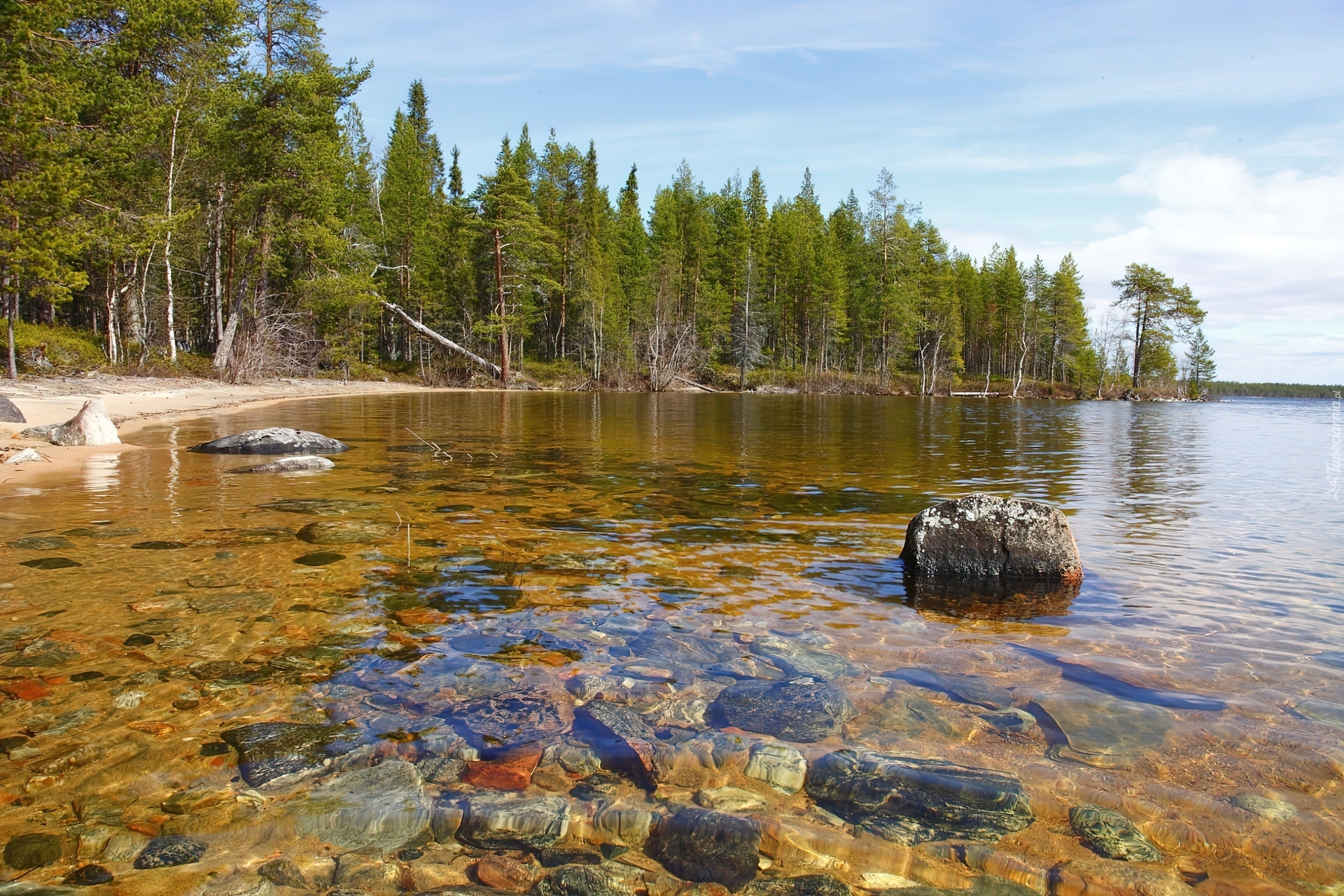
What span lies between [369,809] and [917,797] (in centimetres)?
209

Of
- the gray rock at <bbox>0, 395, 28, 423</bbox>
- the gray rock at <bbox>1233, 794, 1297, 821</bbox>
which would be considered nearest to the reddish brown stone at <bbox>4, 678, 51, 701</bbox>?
the gray rock at <bbox>1233, 794, 1297, 821</bbox>

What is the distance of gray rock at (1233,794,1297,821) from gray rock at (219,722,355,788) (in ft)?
11.9

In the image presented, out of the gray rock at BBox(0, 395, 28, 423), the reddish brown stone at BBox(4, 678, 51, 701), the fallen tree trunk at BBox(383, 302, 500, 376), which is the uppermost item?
the fallen tree trunk at BBox(383, 302, 500, 376)

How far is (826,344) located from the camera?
71.8m

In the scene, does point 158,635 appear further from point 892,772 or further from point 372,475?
A: point 372,475

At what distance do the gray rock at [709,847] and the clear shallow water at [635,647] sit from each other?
5.0 inches

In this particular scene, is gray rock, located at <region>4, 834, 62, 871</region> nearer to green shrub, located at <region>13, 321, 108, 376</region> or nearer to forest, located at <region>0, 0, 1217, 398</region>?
forest, located at <region>0, 0, 1217, 398</region>

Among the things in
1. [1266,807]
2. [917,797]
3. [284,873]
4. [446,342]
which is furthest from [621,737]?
[446,342]

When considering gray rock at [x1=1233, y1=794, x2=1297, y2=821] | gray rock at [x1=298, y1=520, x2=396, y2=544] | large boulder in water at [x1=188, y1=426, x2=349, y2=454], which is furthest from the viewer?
large boulder in water at [x1=188, y1=426, x2=349, y2=454]

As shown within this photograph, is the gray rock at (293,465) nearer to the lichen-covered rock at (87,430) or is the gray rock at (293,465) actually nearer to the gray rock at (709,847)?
the lichen-covered rock at (87,430)

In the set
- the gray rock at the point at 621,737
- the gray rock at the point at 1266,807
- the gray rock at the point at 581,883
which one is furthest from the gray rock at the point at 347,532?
the gray rock at the point at 1266,807

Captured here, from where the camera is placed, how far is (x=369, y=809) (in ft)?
8.78

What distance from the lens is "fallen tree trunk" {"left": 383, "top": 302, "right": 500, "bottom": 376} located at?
4762cm

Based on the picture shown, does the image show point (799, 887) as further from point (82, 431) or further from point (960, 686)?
point (82, 431)
